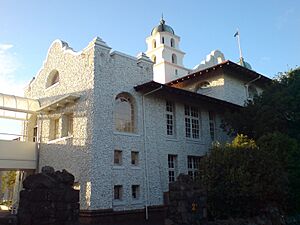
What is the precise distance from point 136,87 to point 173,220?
26.5ft

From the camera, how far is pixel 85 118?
48.5 ft

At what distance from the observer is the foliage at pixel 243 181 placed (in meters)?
11.9

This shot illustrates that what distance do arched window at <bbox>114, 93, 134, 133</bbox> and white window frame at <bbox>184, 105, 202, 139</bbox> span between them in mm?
3775

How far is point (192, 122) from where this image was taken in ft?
62.4

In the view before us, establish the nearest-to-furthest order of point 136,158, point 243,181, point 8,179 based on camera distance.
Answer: point 243,181 < point 136,158 < point 8,179

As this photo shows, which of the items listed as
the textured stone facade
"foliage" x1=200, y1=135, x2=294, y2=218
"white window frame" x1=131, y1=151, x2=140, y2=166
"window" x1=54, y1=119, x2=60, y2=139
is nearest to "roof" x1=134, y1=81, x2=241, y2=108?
the textured stone facade

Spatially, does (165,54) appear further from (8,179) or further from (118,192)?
(118,192)

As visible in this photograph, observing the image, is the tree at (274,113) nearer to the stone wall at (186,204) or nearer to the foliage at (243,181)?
the foliage at (243,181)

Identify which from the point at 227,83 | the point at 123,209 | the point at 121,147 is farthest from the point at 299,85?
the point at 123,209

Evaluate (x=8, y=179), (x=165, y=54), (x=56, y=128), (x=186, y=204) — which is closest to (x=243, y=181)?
(x=186, y=204)

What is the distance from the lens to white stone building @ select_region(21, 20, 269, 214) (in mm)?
14336

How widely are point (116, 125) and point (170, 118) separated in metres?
3.68

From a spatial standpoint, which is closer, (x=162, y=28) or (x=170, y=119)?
(x=170, y=119)

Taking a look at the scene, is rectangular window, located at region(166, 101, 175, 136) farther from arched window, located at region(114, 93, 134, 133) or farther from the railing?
the railing
